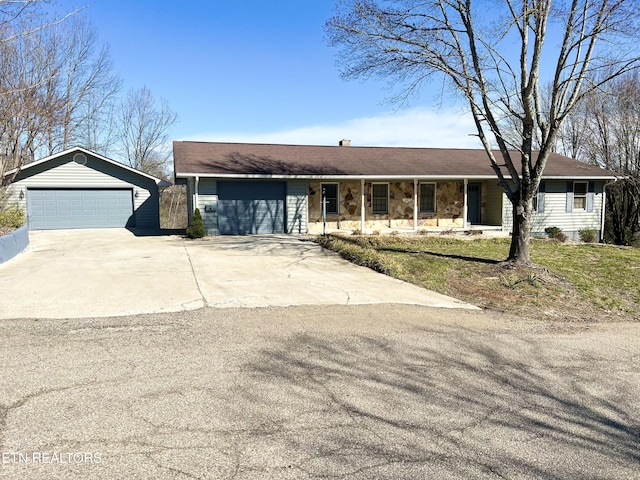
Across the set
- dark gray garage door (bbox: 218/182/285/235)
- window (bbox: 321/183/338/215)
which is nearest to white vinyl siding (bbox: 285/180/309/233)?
dark gray garage door (bbox: 218/182/285/235)

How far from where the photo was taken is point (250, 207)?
17.6m

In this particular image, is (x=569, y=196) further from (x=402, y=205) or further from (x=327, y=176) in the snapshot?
(x=327, y=176)

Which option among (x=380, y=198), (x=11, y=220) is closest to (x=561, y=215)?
(x=380, y=198)

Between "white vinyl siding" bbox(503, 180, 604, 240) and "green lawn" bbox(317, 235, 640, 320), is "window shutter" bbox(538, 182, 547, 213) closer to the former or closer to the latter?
"white vinyl siding" bbox(503, 180, 604, 240)

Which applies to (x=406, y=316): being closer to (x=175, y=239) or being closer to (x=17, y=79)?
(x=175, y=239)

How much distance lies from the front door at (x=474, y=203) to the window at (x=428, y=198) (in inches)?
75.7

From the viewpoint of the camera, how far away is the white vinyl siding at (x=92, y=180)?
1883 cm

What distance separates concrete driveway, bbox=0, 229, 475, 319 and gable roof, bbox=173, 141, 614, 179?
13.6 ft

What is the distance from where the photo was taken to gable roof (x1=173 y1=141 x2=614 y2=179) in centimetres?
1717

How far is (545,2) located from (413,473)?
10.7 meters

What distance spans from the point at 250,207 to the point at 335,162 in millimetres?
4360

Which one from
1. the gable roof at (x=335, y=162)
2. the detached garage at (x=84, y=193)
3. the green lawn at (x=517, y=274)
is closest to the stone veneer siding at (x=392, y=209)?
the gable roof at (x=335, y=162)

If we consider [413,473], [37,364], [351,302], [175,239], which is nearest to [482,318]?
[351,302]

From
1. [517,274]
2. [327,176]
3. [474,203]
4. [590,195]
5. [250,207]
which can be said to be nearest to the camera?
[517,274]
